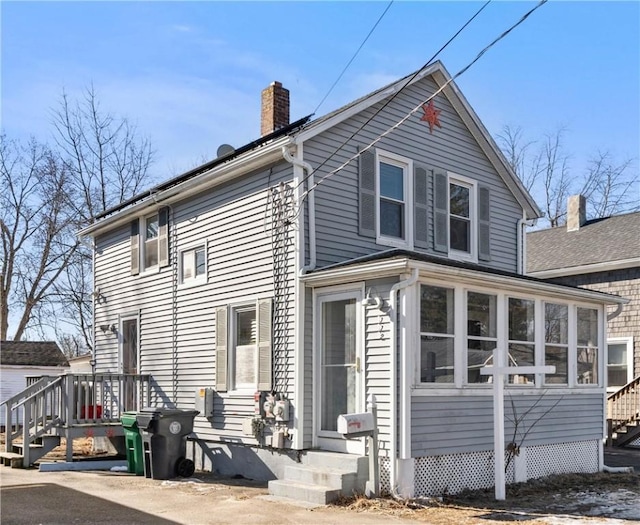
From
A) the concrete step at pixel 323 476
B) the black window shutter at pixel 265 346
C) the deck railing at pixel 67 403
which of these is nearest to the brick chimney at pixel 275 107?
the black window shutter at pixel 265 346

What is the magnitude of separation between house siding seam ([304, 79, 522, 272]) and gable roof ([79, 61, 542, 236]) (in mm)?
145

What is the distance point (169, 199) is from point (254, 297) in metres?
3.13

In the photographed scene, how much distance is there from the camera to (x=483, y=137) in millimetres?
13531

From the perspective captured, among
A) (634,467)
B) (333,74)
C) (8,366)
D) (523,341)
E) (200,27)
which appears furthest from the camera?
(8,366)

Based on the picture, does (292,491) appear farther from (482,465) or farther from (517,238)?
(517,238)

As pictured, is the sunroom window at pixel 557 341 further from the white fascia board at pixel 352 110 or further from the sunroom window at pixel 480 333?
the white fascia board at pixel 352 110

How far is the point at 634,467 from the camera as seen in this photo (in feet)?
43.5

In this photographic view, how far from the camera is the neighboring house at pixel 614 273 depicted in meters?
17.6

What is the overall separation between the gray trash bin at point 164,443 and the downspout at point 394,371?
11.7 ft

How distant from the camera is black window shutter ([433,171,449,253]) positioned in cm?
1278

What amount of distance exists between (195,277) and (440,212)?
442 cm

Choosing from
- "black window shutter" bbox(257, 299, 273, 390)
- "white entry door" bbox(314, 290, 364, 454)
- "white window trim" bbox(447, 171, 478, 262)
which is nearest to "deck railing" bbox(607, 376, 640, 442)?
"white window trim" bbox(447, 171, 478, 262)

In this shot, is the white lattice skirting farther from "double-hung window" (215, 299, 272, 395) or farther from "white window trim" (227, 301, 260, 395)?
"white window trim" (227, 301, 260, 395)

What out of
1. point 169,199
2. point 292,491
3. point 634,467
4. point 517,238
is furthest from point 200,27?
point 634,467
